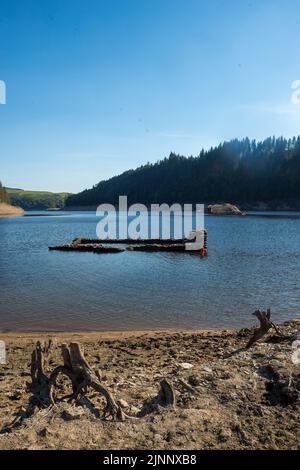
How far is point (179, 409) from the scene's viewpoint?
290 inches

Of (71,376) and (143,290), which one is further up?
(71,376)

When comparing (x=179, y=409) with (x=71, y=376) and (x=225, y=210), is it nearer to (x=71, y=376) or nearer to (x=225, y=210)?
(x=71, y=376)

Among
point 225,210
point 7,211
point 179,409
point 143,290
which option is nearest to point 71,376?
point 179,409

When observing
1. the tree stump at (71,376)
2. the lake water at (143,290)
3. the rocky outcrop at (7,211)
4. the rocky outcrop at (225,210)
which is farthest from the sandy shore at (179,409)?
the rocky outcrop at (7,211)

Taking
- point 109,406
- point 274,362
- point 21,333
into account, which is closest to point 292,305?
Answer: point 274,362

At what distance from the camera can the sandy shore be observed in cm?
644

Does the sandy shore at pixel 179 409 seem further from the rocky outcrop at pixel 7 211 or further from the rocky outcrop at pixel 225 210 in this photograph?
the rocky outcrop at pixel 7 211

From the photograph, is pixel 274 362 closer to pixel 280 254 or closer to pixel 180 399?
pixel 180 399

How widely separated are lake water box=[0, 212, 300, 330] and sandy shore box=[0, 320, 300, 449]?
6.30 metres

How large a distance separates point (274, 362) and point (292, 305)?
12152mm

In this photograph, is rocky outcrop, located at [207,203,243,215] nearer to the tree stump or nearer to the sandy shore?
the sandy shore

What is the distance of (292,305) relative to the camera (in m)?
20.6

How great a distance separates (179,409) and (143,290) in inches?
686

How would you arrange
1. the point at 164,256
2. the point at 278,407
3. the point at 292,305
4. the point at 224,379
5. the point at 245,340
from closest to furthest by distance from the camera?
the point at 278,407 < the point at 224,379 < the point at 245,340 < the point at 292,305 < the point at 164,256
